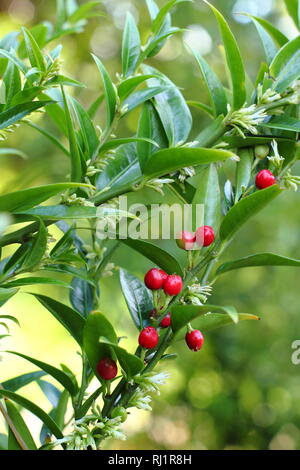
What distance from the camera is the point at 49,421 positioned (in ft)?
1.64

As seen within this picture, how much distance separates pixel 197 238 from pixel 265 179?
0.26 feet

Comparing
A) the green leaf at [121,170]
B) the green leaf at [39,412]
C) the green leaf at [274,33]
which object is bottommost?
the green leaf at [39,412]

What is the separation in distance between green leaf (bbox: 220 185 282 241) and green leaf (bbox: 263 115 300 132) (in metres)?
0.08

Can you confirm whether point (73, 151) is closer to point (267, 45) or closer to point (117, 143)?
→ point (117, 143)

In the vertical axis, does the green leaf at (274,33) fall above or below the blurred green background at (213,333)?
above

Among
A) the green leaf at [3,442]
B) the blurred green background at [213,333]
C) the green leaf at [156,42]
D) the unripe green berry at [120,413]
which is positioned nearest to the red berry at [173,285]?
the unripe green berry at [120,413]

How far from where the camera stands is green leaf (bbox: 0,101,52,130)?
425 millimetres

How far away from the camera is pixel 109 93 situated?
1.56ft

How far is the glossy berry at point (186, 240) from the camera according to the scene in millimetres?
459

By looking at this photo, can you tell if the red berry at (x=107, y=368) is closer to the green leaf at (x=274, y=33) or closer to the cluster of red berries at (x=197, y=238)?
the cluster of red berries at (x=197, y=238)

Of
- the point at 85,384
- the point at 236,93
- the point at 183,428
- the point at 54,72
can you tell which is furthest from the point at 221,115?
the point at 183,428

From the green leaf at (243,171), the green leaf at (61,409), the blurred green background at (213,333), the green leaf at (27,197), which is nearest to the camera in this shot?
the green leaf at (27,197)

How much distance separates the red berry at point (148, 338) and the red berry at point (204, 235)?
0.08m
